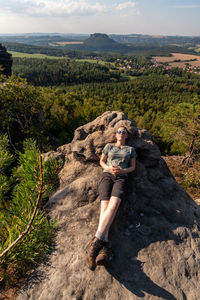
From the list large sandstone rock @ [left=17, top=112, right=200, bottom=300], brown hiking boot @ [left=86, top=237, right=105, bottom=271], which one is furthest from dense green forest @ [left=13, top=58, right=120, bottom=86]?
brown hiking boot @ [left=86, top=237, right=105, bottom=271]

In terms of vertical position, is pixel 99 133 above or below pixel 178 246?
above

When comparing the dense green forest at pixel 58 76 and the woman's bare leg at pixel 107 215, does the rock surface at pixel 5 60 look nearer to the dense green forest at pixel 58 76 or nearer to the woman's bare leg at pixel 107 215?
the woman's bare leg at pixel 107 215

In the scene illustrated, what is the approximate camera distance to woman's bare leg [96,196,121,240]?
4505 millimetres

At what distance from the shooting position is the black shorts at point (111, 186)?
5.18 meters

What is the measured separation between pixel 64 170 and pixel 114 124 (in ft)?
9.60

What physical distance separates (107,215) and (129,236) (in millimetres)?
1010

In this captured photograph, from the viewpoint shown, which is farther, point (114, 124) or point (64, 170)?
point (114, 124)

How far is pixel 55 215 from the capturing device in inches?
211

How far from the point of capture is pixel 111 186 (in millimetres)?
5488

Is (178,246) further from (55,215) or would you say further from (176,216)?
(55,215)

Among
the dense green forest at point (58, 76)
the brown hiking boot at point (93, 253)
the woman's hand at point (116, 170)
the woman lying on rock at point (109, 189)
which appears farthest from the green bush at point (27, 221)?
the dense green forest at point (58, 76)

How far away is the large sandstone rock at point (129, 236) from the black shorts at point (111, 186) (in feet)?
1.97

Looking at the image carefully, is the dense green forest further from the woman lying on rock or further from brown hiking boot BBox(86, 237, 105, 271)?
brown hiking boot BBox(86, 237, 105, 271)

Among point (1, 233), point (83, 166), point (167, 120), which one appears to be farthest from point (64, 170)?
point (167, 120)
